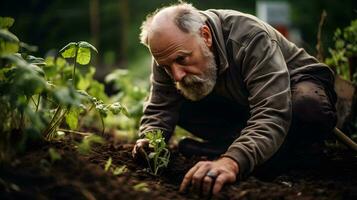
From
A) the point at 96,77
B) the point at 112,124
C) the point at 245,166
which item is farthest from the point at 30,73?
the point at 96,77

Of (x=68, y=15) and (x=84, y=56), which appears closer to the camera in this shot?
(x=84, y=56)

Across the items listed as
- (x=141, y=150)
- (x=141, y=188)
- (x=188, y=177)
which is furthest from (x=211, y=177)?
(x=141, y=150)

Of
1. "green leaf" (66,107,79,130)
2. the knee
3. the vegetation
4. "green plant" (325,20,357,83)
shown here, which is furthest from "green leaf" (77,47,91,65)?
"green plant" (325,20,357,83)

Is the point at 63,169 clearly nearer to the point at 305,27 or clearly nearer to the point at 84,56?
the point at 84,56

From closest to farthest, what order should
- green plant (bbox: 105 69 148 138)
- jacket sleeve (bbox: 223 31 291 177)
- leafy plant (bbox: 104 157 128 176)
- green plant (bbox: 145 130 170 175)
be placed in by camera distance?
leafy plant (bbox: 104 157 128 176), jacket sleeve (bbox: 223 31 291 177), green plant (bbox: 145 130 170 175), green plant (bbox: 105 69 148 138)

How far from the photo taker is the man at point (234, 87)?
8.55ft

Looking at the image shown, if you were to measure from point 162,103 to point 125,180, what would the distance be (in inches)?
40.1

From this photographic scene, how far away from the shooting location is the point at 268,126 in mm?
2621

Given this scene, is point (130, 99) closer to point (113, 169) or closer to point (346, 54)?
point (346, 54)

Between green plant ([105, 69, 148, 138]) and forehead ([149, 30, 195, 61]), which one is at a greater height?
forehead ([149, 30, 195, 61])

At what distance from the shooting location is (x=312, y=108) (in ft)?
9.83

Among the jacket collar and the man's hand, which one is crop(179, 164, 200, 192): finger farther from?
the jacket collar

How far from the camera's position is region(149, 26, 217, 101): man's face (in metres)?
2.94

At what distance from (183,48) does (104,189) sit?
3.60ft
